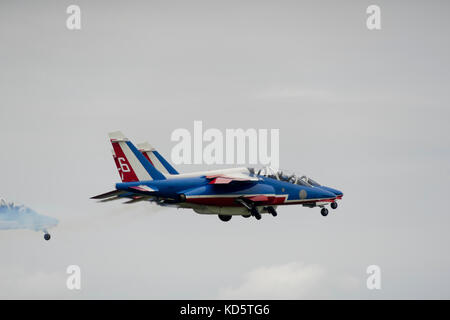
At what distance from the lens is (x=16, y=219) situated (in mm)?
79938

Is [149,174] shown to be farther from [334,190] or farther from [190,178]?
[334,190]

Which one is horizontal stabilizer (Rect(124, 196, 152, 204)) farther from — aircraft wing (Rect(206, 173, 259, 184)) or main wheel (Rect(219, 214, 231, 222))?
main wheel (Rect(219, 214, 231, 222))

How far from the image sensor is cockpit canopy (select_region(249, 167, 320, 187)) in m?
80.9

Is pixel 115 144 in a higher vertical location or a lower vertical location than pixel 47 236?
higher

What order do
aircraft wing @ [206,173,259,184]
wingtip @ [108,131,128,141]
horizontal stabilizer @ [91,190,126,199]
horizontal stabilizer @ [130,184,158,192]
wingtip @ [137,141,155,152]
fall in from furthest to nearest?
wingtip @ [137,141,155,152]
horizontal stabilizer @ [91,190,126,199]
aircraft wing @ [206,173,259,184]
wingtip @ [108,131,128,141]
horizontal stabilizer @ [130,184,158,192]

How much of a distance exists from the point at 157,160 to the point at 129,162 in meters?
10.6

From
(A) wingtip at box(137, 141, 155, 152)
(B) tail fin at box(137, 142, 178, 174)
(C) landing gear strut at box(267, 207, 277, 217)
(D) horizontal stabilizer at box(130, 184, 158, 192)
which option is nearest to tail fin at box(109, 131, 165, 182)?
(D) horizontal stabilizer at box(130, 184, 158, 192)

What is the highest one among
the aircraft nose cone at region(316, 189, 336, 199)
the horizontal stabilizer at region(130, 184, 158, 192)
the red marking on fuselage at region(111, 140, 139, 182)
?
the red marking on fuselage at region(111, 140, 139, 182)

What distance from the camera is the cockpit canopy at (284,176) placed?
80.9m

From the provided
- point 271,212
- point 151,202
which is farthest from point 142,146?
point 271,212

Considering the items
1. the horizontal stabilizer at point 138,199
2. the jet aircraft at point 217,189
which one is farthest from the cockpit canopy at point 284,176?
the horizontal stabilizer at point 138,199

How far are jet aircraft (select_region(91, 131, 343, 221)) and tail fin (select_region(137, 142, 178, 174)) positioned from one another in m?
5.19

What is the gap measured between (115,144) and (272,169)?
1197cm

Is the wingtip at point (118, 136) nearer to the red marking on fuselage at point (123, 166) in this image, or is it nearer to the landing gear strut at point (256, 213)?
the red marking on fuselage at point (123, 166)
